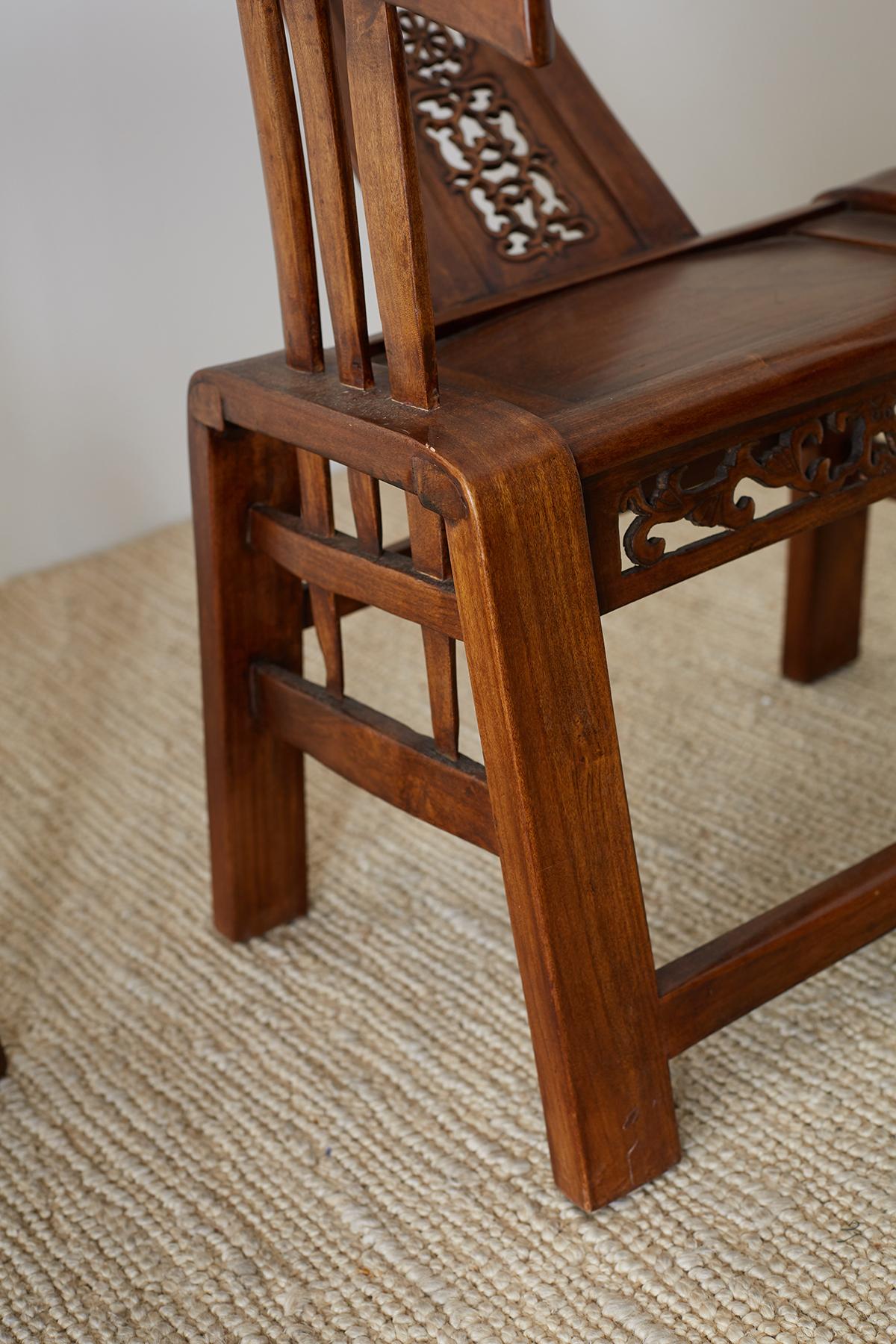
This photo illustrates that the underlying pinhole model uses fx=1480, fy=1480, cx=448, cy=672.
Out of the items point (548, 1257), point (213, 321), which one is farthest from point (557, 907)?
point (213, 321)

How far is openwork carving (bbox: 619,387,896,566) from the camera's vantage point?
74 cm

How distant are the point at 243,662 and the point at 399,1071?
0.91 feet

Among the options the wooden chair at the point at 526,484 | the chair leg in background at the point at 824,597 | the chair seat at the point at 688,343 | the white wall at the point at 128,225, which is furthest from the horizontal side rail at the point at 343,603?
the white wall at the point at 128,225

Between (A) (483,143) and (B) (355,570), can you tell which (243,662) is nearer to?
(B) (355,570)

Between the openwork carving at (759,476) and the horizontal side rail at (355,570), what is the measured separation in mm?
100

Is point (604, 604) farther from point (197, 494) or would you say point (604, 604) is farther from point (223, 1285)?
point (223, 1285)

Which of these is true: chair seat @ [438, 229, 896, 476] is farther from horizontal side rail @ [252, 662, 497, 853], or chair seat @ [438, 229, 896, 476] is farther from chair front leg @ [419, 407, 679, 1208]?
horizontal side rail @ [252, 662, 497, 853]

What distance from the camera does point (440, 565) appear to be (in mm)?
745

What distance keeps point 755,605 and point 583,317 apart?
670 mm

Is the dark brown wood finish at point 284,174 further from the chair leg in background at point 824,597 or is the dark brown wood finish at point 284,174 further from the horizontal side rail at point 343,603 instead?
the chair leg in background at point 824,597

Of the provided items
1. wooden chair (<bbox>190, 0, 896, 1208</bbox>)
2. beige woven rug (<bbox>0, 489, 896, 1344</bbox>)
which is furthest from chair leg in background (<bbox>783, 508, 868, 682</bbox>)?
wooden chair (<bbox>190, 0, 896, 1208</bbox>)

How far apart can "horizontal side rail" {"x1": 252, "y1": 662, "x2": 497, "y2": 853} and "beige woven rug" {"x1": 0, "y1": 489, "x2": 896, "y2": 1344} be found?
18 centimetres

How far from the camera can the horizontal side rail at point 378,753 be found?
31.3 inches

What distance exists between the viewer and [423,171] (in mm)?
1015
